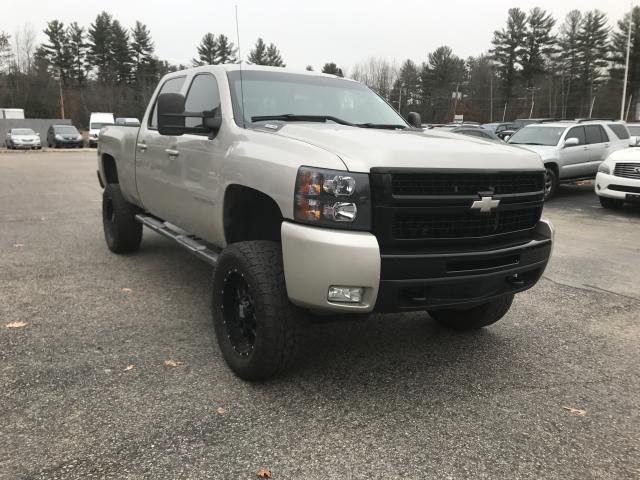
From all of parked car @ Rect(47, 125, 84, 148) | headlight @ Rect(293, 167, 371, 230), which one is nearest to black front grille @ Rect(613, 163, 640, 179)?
headlight @ Rect(293, 167, 371, 230)

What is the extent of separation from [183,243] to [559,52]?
7299 centimetres

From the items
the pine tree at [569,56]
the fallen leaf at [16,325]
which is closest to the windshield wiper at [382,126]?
the fallen leaf at [16,325]

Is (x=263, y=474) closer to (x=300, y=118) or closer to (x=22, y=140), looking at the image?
(x=300, y=118)

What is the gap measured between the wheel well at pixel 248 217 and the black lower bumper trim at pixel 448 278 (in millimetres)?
1034

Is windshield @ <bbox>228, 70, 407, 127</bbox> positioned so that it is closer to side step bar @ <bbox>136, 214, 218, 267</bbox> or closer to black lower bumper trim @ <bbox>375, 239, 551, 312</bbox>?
side step bar @ <bbox>136, 214, 218, 267</bbox>

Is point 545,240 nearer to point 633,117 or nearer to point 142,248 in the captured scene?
point 142,248

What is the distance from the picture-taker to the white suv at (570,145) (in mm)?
12750

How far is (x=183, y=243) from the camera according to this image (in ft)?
14.5

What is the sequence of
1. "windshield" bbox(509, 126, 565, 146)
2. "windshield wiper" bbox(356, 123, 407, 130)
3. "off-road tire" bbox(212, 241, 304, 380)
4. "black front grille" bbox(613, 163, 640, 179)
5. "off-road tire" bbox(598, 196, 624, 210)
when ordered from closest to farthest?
"off-road tire" bbox(212, 241, 304, 380)
"windshield wiper" bbox(356, 123, 407, 130)
"black front grille" bbox(613, 163, 640, 179)
"off-road tire" bbox(598, 196, 624, 210)
"windshield" bbox(509, 126, 565, 146)

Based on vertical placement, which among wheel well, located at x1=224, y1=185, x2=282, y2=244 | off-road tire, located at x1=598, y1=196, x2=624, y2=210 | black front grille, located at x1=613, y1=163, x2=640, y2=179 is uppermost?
wheel well, located at x1=224, y1=185, x2=282, y2=244

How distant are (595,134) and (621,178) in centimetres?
397

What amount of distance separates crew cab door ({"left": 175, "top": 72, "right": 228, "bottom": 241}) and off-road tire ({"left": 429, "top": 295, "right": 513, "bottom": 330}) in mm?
1908

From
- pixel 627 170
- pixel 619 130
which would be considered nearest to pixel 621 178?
pixel 627 170

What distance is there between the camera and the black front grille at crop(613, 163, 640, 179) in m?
10.2
